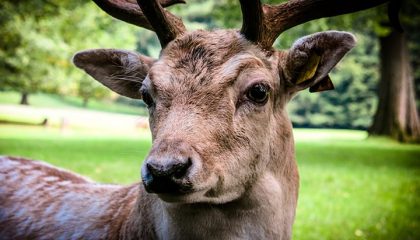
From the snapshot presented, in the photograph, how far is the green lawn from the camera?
17.3 feet

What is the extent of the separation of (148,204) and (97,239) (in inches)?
16.0

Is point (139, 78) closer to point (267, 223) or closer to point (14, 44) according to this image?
point (267, 223)

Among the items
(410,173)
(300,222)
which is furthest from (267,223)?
(410,173)

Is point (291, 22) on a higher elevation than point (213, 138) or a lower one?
higher

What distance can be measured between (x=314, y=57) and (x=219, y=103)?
24.0 inches

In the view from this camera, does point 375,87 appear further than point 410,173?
Yes

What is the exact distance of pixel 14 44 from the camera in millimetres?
15906

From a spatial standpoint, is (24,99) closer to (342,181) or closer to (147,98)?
(342,181)

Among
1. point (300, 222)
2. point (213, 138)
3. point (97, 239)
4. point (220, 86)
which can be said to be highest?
point (220, 86)

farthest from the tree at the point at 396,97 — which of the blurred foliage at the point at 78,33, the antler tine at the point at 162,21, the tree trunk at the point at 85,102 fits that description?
the antler tine at the point at 162,21

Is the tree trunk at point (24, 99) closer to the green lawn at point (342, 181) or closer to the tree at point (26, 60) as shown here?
the tree at point (26, 60)

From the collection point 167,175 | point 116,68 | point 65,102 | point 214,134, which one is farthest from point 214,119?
point 65,102

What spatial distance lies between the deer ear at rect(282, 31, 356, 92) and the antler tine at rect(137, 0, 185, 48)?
1.79 feet

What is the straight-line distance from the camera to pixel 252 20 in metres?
2.35
